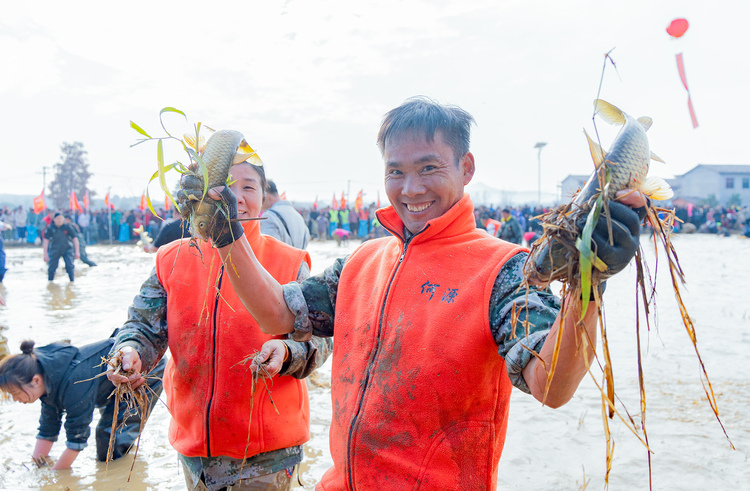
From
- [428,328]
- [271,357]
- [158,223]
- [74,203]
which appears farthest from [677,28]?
[74,203]

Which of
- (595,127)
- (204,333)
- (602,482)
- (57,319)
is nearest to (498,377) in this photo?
(595,127)

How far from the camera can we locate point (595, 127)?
1364 millimetres

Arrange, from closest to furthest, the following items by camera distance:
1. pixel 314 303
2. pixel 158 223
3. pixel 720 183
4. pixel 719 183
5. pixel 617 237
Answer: pixel 617 237
pixel 314 303
pixel 158 223
pixel 720 183
pixel 719 183

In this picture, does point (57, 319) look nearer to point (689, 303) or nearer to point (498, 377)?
point (498, 377)

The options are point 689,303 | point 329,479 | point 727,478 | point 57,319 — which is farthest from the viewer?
point 689,303

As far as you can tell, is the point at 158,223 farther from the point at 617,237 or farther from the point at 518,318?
the point at 617,237

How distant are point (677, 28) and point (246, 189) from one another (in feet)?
7.11

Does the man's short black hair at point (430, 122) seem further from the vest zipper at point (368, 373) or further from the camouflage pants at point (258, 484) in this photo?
the camouflage pants at point (258, 484)

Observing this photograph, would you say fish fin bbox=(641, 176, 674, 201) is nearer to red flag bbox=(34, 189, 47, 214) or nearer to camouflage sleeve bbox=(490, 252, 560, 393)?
camouflage sleeve bbox=(490, 252, 560, 393)

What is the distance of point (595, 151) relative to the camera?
4.36 feet

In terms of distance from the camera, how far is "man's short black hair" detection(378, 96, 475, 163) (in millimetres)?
1793

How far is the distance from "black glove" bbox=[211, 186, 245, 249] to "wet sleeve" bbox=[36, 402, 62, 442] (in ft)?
10.2

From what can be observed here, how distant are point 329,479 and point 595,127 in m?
1.38

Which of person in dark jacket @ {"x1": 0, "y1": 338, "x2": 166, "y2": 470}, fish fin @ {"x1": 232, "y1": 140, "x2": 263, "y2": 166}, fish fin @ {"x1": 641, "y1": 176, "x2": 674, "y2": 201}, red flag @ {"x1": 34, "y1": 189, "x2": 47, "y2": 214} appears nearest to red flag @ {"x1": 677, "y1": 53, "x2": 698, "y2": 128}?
fish fin @ {"x1": 641, "y1": 176, "x2": 674, "y2": 201}
